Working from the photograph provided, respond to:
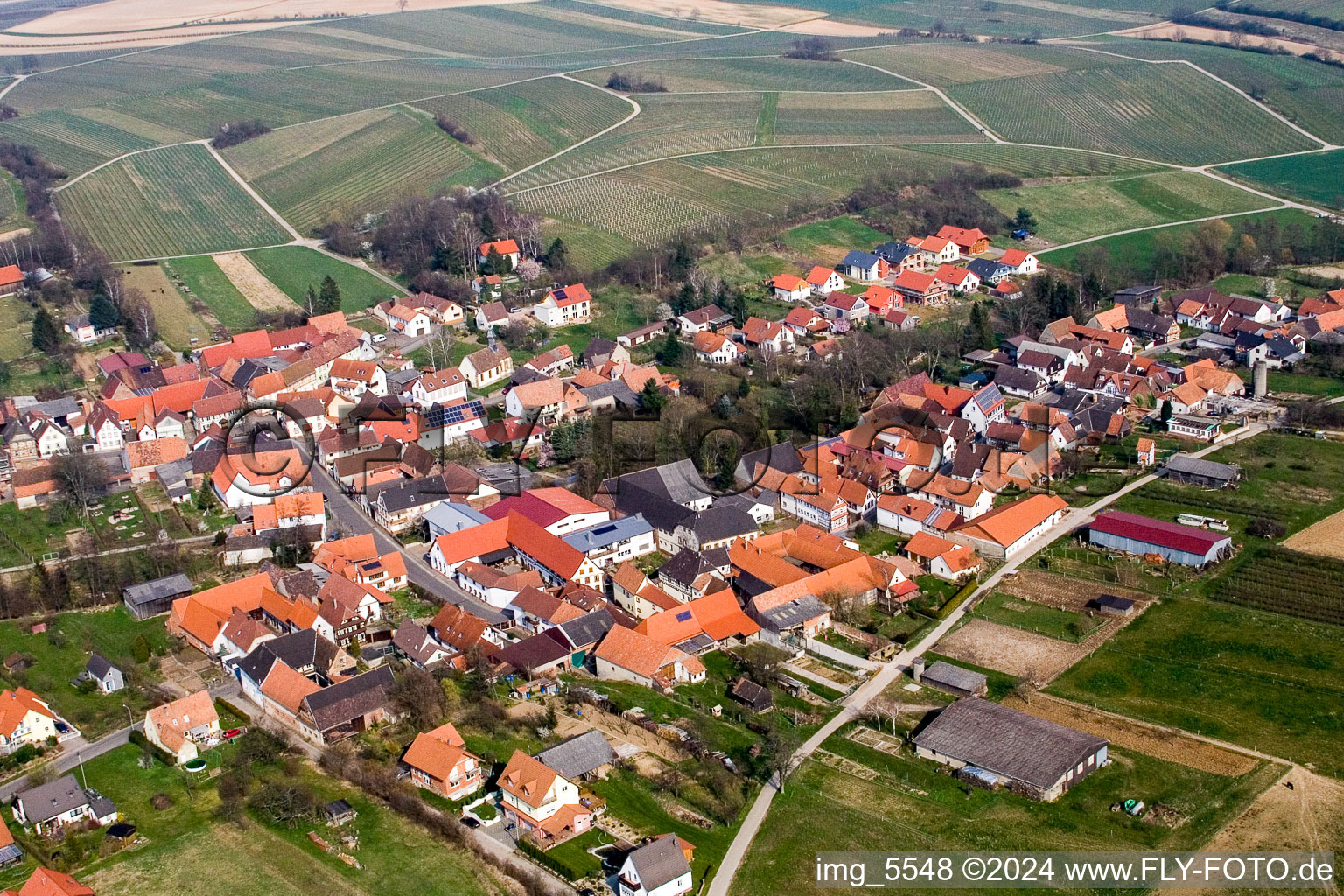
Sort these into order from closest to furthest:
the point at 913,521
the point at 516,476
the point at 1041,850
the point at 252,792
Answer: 1. the point at 1041,850
2. the point at 252,792
3. the point at 913,521
4. the point at 516,476

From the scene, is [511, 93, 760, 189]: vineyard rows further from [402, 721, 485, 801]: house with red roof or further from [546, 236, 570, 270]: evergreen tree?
[402, 721, 485, 801]: house with red roof

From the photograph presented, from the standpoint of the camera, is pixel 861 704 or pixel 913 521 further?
pixel 913 521

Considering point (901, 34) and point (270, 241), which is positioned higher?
point (901, 34)

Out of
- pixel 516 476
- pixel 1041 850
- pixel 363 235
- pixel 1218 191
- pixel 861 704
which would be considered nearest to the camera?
pixel 1041 850

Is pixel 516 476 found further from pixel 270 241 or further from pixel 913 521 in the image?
pixel 270 241

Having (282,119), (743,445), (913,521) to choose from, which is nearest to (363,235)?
(282,119)

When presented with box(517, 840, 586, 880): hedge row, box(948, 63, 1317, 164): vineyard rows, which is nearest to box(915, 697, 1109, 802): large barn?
box(517, 840, 586, 880): hedge row

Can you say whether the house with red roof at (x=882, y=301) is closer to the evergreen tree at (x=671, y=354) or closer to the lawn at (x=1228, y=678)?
the evergreen tree at (x=671, y=354)
